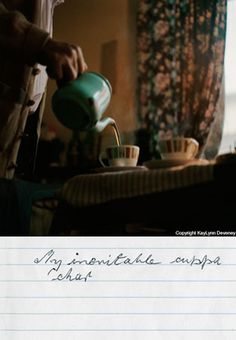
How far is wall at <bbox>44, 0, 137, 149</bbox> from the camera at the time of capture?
1.89 feet

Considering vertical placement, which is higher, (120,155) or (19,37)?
(19,37)

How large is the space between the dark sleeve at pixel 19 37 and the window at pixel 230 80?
23 cm

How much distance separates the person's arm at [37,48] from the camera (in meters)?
0.56

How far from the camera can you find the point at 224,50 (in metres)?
0.58

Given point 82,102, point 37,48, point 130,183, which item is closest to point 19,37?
point 37,48

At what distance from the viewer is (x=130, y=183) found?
51cm

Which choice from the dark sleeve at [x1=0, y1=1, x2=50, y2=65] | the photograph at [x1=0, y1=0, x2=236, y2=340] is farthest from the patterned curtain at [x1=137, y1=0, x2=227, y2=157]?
the dark sleeve at [x1=0, y1=1, x2=50, y2=65]

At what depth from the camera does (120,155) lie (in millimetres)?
560
